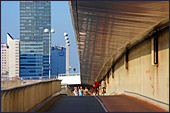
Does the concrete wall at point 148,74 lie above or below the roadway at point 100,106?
above

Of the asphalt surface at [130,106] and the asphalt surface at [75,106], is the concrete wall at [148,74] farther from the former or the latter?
the asphalt surface at [75,106]

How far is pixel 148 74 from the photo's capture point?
19375 mm

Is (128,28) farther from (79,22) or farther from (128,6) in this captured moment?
(128,6)

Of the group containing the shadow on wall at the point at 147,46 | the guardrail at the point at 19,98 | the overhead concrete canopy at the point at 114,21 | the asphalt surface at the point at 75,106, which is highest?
the overhead concrete canopy at the point at 114,21

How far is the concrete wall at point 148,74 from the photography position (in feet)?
50.0

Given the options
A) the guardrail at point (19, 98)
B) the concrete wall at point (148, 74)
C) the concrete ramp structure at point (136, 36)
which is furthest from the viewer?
the concrete wall at point (148, 74)

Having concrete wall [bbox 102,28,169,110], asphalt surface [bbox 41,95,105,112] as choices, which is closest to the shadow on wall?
concrete wall [bbox 102,28,169,110]

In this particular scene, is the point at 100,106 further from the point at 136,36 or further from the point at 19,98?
the point at 136,36

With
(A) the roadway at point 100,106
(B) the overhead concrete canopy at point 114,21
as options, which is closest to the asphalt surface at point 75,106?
(A) the roadway at point 100,106

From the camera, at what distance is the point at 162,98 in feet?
50.7

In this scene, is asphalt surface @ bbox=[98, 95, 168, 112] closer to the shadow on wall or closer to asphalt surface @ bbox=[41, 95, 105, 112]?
asphalt surface @ bbox=[41, 95, 105, 112]

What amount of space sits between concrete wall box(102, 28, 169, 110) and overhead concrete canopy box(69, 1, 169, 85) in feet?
2.42

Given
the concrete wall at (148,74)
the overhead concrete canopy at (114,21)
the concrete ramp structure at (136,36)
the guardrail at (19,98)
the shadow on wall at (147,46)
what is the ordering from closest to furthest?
the guardrail at (19,98)
the overhead concrete canopy at (114,21)
the concrete ramp structure at (136,36)
the concrete wall at (148,74)
the shadow on wall at (147,46)

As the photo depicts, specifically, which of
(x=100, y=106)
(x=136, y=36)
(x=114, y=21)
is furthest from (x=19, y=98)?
(x=136, y=36)
